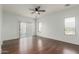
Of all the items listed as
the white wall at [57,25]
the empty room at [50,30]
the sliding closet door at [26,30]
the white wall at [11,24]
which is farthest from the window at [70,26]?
the white wall at [11,24]

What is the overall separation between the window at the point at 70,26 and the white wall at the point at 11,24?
2.24 metres

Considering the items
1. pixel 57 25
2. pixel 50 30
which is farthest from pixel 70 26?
pixel 50 30

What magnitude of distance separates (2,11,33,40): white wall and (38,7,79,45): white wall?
123 cm

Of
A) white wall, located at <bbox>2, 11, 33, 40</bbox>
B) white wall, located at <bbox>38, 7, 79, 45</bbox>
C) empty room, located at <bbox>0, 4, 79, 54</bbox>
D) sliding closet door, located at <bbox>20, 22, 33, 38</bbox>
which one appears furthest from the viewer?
white wall, located at <bbox>2, 11, 33, 40</bbox>

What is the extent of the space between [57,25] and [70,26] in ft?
2.34

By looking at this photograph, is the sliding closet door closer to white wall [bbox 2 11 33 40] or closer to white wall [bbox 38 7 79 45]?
white wall [bbox 2 11 33 40]

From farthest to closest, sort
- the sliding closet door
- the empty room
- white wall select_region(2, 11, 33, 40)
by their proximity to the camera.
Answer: white wall select_region(2, 11, 33, 40), the sliding closet door, the empty room

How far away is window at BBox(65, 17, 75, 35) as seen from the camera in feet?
15.2

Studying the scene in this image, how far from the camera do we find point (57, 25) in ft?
16.0

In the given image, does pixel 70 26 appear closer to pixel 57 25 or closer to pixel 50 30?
pixel 57 25

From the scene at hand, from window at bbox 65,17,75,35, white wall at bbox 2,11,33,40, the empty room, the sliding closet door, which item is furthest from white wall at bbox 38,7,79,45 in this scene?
white wall at bbox 2,11,33,40
